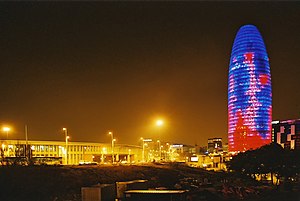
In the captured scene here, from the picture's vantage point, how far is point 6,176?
18125mm

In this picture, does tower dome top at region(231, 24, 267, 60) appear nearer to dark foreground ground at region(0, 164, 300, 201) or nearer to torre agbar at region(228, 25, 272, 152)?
torre agbar at region(228, 25, 272, 152)

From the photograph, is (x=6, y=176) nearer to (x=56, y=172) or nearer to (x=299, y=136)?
(x=56, y=172)

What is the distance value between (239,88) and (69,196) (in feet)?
274

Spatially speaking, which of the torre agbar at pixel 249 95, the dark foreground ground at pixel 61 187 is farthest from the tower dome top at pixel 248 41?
the dark foreground ground at pixel 61 187

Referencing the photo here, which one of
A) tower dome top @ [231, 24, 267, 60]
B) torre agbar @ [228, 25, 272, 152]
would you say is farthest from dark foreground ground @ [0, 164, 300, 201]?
tower dome top @ [231, 24, 267, 60]

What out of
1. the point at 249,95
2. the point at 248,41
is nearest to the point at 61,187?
the point at 249,95

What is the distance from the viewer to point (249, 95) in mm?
91750

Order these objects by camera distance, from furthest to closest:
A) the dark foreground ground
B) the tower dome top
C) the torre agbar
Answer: the tower dome top < the torre agbar < the dark foreground ground

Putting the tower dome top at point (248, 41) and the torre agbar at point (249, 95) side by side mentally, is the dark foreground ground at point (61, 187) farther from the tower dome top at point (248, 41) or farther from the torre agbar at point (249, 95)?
the tower dome top at point (248, 41)

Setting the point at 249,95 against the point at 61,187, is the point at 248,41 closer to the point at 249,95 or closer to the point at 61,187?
the point at 249,95

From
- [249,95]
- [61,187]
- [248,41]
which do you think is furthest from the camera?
[248,41]

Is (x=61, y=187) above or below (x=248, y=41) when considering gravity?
below

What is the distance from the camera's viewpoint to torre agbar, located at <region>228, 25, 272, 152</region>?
9000 cm

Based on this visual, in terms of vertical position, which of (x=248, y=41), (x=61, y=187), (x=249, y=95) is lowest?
(x=61, y=187)
